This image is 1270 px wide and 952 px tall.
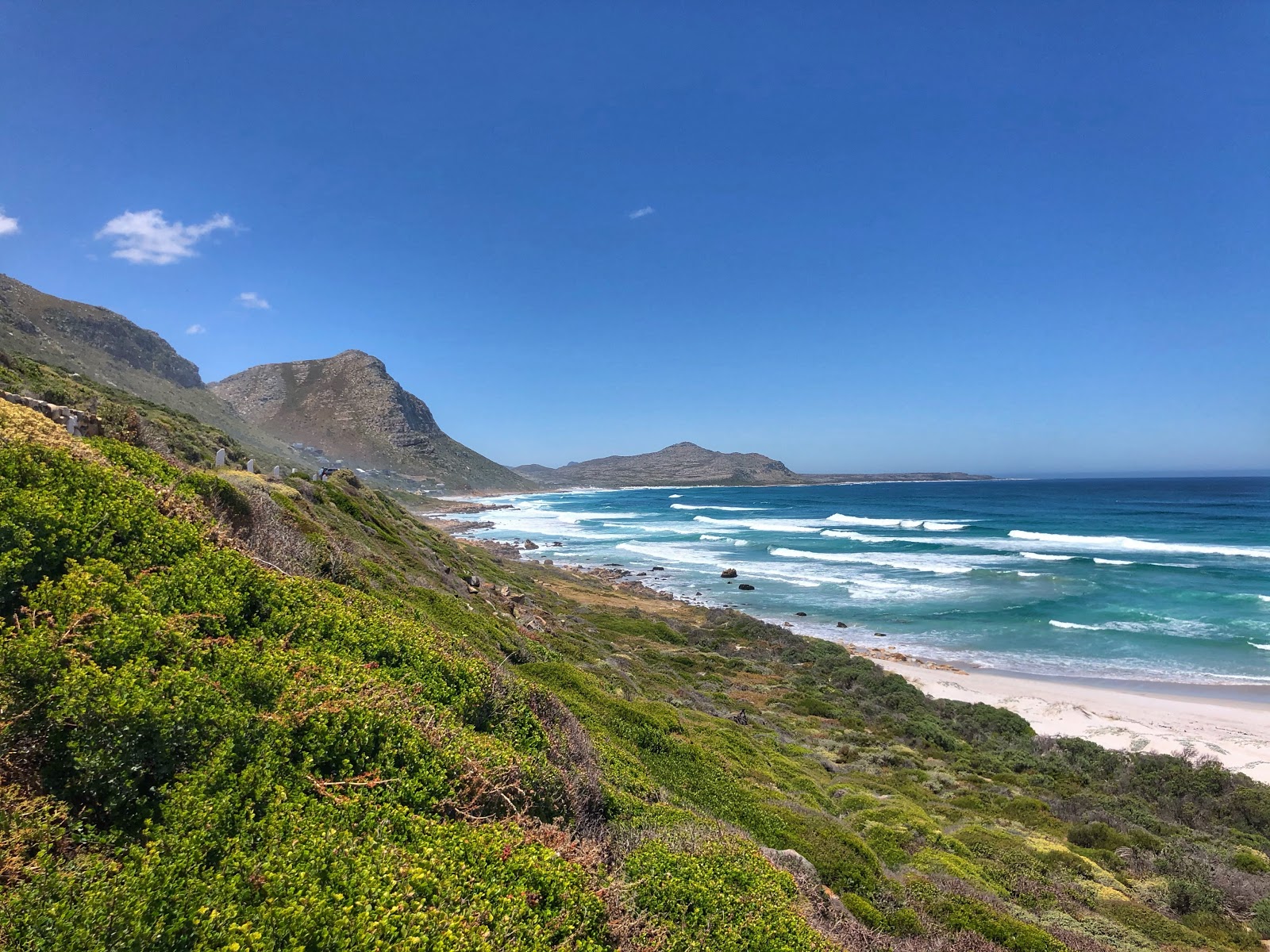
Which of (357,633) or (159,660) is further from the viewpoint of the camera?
(357,633)

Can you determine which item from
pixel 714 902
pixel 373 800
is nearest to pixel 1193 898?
pixel 714 902

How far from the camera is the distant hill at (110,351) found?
59.6 meters

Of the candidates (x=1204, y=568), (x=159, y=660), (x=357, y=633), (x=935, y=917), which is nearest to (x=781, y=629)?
(x=935, y=917)

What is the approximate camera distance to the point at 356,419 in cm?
16262

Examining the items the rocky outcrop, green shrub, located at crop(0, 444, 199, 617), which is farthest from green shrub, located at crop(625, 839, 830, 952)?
the rocky outcrop

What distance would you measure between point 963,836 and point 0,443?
16053mm

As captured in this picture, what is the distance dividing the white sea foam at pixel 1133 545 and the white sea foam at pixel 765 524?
26.6 m

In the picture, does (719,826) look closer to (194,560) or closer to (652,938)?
(652,938)

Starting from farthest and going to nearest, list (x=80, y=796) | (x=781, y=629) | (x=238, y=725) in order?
(x=781, y=629) → (x=238, y=725) → (x=80, y=796)

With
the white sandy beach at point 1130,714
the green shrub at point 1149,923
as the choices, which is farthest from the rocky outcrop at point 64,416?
the white sandy beach at point 1130,714

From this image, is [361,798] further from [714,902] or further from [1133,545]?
[1133,545]

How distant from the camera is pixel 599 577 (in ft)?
165

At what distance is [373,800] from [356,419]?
178135 mm

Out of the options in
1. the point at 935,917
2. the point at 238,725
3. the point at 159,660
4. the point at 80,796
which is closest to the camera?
the point at 80,796
